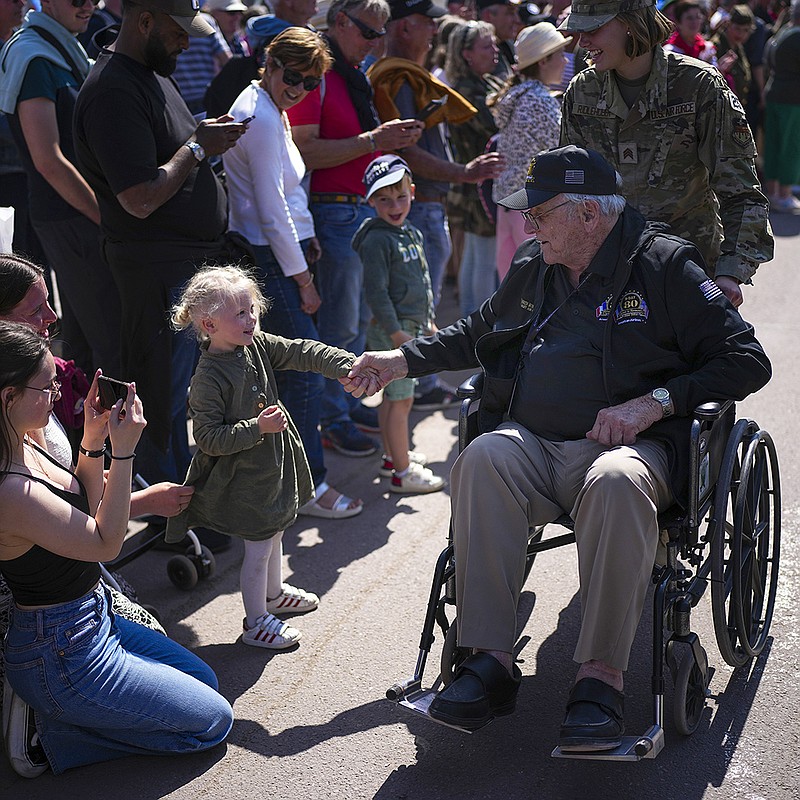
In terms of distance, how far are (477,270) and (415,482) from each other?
6.72 feet

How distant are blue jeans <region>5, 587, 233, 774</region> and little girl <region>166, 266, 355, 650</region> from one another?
1.75ft

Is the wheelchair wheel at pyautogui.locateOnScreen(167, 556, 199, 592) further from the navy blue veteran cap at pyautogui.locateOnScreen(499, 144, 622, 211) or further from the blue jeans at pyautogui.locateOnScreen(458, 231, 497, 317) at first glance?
the blue jeans at pyautogui.locateOnScreen(458, 231, 497, 317)

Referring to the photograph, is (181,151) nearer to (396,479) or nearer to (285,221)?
(285,221)

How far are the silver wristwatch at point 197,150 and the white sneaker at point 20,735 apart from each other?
198 centimetres

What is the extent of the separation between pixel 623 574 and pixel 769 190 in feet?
30.1

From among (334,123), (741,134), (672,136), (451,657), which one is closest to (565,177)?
(672,136)

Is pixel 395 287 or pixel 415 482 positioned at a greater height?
pixel 395 287

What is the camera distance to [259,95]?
424 cm

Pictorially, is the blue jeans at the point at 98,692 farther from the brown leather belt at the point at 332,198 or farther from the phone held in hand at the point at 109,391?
the brown leather belt at the point at 332,198

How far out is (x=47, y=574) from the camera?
2773 millimetres

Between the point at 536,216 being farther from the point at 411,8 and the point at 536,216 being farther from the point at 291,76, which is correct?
the point at 411,8

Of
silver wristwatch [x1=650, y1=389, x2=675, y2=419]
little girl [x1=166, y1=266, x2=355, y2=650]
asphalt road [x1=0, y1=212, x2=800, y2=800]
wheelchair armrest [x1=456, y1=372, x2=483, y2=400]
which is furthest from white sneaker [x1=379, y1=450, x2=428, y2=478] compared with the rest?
silver wristwatch [x1=650, y1=389, x2=675, y2=419]

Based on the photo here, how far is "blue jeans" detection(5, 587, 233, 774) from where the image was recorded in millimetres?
2805

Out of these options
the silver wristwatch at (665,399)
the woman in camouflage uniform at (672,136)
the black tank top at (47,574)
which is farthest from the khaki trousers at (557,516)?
the black tank top at (47,574)
